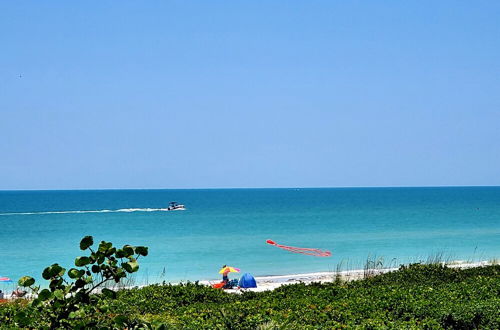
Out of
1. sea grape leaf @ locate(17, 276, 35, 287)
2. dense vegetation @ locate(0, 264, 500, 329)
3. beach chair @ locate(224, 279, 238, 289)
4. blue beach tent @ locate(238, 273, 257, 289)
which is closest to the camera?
sea grape leaf @ locate(17, 276, 35, 287)

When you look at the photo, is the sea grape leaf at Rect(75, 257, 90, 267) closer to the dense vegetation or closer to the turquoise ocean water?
the dense vegetation

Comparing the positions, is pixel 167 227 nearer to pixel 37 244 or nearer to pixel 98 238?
pixel 98 238

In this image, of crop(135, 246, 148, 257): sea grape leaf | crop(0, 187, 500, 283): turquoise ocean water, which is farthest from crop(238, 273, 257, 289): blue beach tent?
crop(135, 246, 148, 257): sea grape leaf

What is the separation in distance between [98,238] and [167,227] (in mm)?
14361

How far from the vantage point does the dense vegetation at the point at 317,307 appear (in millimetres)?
8586

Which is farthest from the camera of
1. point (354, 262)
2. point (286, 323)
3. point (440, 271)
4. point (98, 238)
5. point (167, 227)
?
point (167, 227)

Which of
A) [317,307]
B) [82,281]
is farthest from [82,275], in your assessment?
[317,307]

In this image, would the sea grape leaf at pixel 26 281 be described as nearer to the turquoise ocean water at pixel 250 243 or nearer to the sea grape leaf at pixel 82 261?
the sea grape leaf at pixel 82 261

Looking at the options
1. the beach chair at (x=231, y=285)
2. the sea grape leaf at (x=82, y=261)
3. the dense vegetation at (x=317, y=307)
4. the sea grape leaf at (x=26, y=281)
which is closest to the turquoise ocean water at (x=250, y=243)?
the beach chair at (x=231, y=285)

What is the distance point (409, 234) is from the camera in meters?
56.1

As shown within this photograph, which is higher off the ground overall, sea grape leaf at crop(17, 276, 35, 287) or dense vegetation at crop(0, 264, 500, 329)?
sea grape leaf at crop(17, 276, 35, 287)

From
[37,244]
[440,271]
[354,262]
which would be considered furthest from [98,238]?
[440,271]

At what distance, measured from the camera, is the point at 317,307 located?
32.6 feet

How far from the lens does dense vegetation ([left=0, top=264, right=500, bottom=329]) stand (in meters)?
8.59
